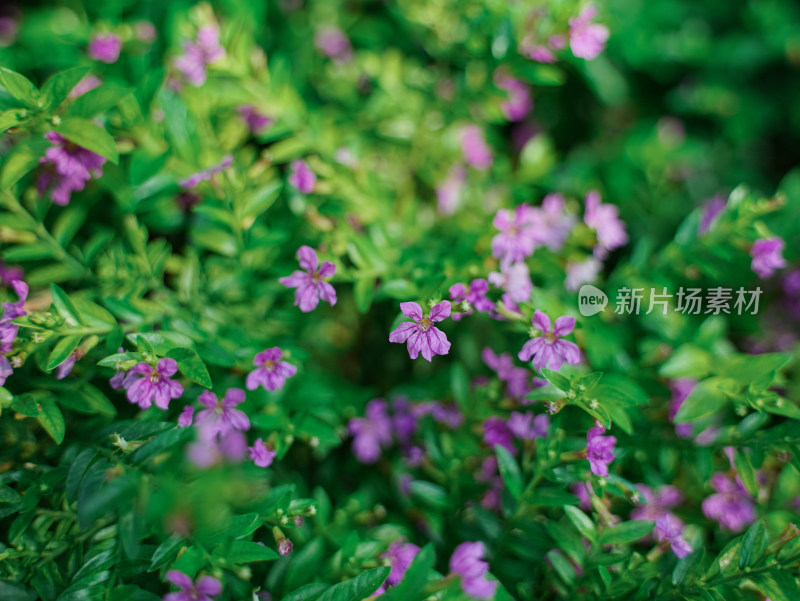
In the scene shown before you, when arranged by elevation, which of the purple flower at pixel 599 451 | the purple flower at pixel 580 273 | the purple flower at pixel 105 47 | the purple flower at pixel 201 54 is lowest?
the purple flower at pixel 599 451

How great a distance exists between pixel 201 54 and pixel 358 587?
67.2 inches

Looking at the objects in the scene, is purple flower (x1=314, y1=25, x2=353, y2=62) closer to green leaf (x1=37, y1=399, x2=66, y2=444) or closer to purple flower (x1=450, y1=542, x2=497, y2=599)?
green leaf (x1=37, y1=399, x2=66, y2=444)

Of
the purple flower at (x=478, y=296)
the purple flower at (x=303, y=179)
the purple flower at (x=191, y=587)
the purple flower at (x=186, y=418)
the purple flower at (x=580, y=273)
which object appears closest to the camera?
the purple flower at (x=191, y=587)

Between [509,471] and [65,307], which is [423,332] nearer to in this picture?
[509,471]

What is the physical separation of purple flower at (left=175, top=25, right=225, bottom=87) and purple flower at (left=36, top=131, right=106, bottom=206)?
44 centimetres

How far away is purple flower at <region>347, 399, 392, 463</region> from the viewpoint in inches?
75.3

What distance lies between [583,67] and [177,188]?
147cm

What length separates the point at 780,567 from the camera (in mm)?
1431

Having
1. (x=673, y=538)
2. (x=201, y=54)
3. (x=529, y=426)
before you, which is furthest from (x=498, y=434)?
(x=201, y=54)

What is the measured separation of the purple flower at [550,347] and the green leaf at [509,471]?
0.96 feet

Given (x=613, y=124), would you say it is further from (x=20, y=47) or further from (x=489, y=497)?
(x=20, y=47)

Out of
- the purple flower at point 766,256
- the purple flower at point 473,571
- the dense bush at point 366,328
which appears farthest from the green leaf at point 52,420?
the purple flower at point 766,256

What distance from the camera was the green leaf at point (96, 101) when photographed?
1.52 m

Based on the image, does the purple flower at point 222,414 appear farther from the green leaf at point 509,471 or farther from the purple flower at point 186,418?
the green leaf at point 509,471
